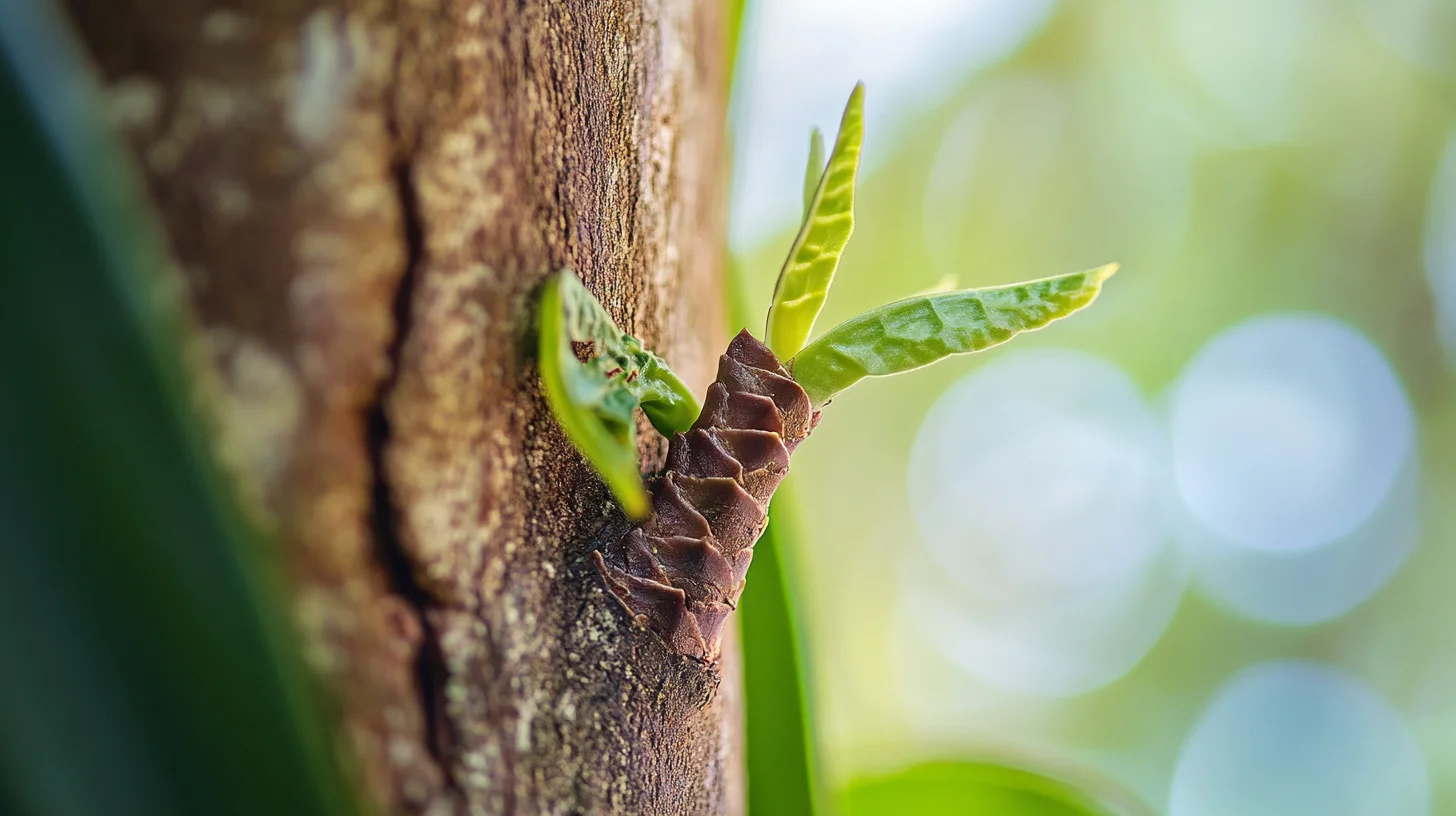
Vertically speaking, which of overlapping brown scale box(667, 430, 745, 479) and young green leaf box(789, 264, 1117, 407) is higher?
young green leaf box(789, 264, 1117, 407)

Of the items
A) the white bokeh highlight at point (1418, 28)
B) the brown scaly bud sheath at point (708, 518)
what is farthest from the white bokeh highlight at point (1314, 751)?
the brown scaly bud sheath at point (708, 518)

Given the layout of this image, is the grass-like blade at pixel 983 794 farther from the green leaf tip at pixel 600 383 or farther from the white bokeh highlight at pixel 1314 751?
the white bokeh highlight at pixel 1314 751

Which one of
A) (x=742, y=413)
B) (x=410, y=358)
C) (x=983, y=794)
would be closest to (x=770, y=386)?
(x=742, y=413)

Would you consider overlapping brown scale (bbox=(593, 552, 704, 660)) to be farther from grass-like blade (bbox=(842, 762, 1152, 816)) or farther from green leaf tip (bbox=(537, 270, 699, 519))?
grass-like blade (bbox=(842, 762, 1152, 816))

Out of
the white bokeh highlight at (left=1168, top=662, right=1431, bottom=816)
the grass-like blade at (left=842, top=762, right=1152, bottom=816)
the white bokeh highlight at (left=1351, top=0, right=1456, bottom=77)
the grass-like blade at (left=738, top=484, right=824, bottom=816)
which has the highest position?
the white bokeh highlight at (left=1351, top=0, right=1456, bottom=77)

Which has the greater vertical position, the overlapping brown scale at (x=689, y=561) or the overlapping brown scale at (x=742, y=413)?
the overlapping brown scale at (x=742, y=413)

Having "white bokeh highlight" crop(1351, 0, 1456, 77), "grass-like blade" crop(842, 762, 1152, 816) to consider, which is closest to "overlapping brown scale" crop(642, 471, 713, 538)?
"grass-like blade" crop(842, 762, 1152, 816)
